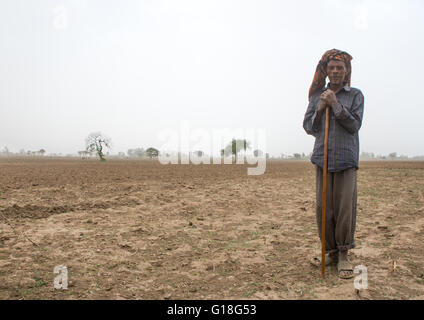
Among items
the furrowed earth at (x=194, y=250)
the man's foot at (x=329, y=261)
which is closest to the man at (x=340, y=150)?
the man's foot at (x=329, y=261)

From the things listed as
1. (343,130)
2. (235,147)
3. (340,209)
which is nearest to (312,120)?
(343,130)

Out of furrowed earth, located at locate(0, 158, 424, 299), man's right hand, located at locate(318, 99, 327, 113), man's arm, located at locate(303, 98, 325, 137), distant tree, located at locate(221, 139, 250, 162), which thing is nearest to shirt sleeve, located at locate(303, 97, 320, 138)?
man's arm, located at locate(303, 98, 325, 137)

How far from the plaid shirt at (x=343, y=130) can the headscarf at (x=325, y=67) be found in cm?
23

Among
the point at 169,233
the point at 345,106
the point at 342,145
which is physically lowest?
the point at 169,233

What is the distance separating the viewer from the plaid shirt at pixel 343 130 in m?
2.64

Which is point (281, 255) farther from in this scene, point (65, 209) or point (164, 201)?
point (65, 209)

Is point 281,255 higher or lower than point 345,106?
lower

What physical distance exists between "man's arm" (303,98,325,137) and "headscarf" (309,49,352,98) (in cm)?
18

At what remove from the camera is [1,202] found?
670 cm

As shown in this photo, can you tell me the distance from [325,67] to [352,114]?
61 cm

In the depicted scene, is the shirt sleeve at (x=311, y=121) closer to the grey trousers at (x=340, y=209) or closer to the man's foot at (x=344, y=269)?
the grey trousers at (x=340, y=209)

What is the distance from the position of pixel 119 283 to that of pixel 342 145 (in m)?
2.76
